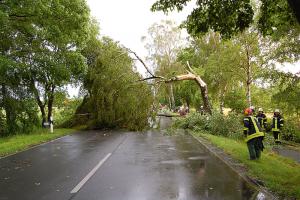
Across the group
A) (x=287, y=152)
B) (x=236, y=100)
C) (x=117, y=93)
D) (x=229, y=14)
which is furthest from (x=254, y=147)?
(x=236, y=100)

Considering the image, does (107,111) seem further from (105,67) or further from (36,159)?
(36,159)

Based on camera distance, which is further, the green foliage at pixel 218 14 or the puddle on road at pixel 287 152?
the puddle on road at pixel 287 152

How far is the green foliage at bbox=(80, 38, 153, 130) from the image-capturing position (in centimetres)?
2630

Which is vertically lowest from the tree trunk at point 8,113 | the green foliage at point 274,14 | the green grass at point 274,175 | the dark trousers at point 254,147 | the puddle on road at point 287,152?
the puddle on road at point 287,152

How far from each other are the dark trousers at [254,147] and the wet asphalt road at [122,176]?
4.21 ft

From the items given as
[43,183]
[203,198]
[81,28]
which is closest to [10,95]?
[81,28]

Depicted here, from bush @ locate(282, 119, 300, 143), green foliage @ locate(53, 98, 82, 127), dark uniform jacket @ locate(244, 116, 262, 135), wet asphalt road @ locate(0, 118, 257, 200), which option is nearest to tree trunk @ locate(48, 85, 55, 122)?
green foliage @ locate(53, 98, 82, 127)

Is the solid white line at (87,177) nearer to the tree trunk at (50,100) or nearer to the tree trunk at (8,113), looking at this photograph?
the tree trunk at (8,113)

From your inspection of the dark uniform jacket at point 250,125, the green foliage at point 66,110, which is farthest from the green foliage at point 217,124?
the green foliage at point 66,110

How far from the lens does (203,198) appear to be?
22.7 feet

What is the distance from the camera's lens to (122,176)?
30.6ft

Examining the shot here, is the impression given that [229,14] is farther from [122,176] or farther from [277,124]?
[277,124]

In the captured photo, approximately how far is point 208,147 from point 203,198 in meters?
9.14

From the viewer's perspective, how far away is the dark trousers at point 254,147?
37.3 ft
